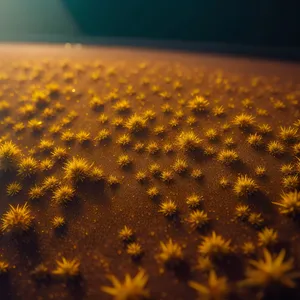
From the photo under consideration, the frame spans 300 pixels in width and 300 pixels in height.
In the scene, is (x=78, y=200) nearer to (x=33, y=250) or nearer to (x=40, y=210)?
(x=40, y=210)

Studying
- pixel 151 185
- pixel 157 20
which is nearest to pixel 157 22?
pixel 157 20

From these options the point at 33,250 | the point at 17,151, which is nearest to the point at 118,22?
the point at 17,151

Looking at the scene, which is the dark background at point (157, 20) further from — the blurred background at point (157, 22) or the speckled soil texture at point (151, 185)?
the speckled soil texture at point (151, 185)

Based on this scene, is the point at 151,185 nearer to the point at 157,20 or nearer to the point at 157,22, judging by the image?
the point at 157,22

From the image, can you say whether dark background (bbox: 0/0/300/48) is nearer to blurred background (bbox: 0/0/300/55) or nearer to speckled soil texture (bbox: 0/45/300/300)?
blurred background (bbox: 0/0/300/55)

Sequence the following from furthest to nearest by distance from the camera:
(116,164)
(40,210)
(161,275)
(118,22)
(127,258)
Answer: (118,22) < (116,164) < (40,210) < (127,258) < (161,275)

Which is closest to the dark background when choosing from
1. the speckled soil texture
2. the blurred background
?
the blurred background
